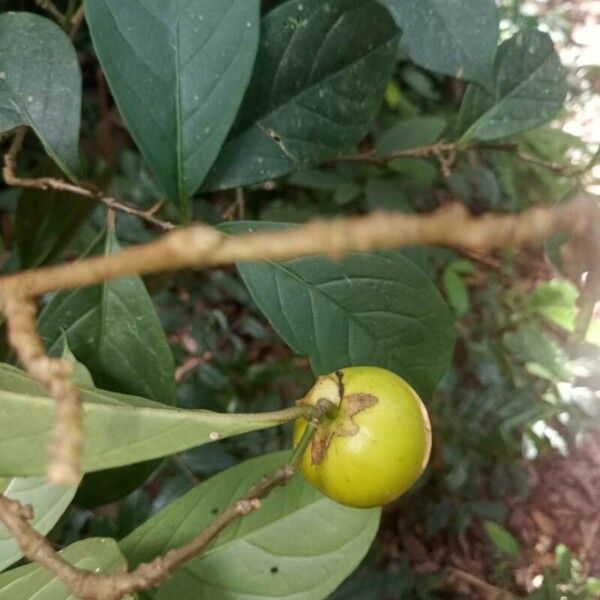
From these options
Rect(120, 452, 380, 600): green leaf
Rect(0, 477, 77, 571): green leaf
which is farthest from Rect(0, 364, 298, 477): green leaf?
Rect(120, 452, 380, 600): green leaf

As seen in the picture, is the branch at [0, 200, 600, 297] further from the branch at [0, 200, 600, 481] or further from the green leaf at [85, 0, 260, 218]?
the green leaf at [85, 0, 260, 218]

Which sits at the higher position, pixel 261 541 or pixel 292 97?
pixel 292 97

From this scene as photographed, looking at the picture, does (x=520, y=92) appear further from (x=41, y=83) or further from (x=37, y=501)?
(x=37, y=501)

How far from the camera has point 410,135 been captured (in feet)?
4.46

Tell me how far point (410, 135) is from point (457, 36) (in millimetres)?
625

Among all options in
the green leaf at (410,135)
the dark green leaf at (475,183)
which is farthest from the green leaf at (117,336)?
the dark green leaf at (475,183)

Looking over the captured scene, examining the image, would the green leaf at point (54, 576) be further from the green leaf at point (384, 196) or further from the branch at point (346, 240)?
the green leaf at point (384, 196)

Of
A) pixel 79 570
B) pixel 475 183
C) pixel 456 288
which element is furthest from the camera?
pixel 475 183

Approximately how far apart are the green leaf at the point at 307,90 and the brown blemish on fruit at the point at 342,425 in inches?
12.1

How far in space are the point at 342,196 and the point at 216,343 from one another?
422 mm

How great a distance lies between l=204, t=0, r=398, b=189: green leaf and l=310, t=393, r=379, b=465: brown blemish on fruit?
1.01 feet

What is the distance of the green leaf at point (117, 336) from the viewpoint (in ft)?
2.52

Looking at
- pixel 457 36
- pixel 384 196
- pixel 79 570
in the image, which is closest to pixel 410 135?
pixel 384 196

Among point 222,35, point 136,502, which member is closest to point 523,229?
point 222,35
